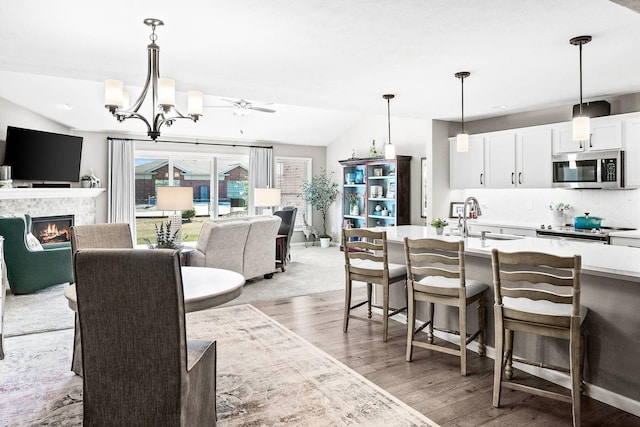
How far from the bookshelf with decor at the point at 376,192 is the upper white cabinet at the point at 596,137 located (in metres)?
2.94

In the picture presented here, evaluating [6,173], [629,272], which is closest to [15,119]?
[6,173]

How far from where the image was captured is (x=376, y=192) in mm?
8641

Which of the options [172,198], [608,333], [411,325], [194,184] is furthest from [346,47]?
[194,184]

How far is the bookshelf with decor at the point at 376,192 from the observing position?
800 centimetres

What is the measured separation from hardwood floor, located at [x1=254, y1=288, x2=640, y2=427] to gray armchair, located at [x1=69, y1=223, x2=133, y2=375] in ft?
5.50

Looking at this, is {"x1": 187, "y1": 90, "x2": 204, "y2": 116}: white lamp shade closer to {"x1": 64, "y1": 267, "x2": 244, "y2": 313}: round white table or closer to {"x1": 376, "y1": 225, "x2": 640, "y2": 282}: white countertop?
{"x1": 64, "y1": 267, "x2": 244, "y2": 313}: round white table

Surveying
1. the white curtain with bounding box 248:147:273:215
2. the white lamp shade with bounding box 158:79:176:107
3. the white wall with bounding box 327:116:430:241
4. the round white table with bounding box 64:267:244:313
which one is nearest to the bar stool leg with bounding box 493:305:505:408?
the round white table with bounding box 64:267:244:313

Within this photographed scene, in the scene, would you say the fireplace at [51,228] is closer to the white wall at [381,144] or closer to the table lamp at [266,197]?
the table lamp at [266,197]

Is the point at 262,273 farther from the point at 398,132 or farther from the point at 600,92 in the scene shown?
the point at 600,92

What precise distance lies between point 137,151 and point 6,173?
2.78 meters

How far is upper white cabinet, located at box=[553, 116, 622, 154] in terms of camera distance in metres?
4.85

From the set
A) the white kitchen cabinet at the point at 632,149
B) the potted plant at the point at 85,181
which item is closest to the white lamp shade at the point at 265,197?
the potted plant at the point at 85,181

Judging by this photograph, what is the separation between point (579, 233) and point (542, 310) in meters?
2.88

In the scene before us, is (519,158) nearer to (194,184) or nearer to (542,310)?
(542,310)
